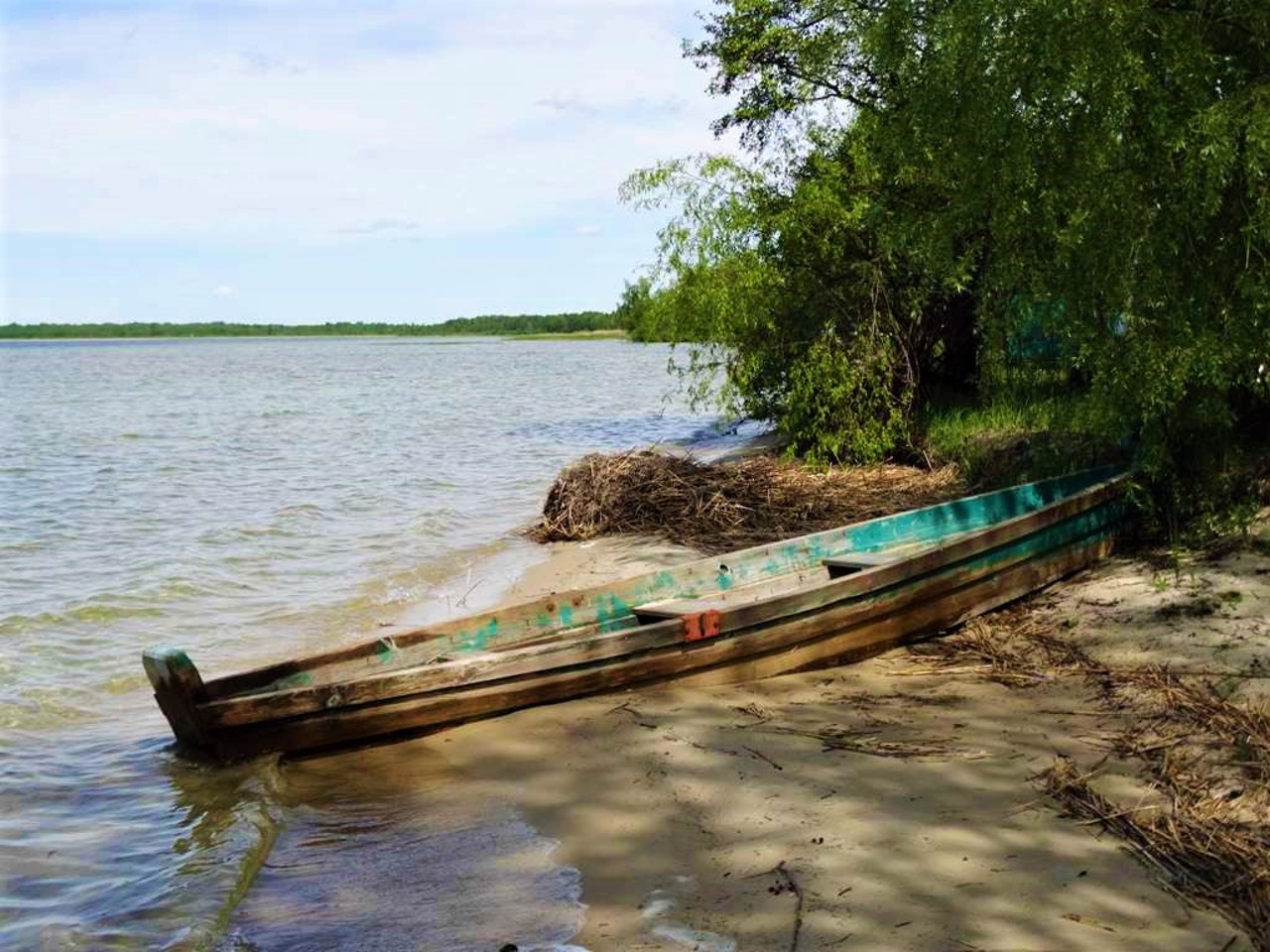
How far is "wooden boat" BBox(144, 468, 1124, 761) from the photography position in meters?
5.97

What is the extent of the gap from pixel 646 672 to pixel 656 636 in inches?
9.1

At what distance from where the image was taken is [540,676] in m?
6.39

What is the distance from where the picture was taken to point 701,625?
6.64 m

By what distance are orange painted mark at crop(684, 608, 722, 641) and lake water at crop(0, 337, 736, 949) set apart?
1.62 meters

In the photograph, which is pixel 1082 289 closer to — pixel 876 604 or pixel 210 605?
pixel 876 604

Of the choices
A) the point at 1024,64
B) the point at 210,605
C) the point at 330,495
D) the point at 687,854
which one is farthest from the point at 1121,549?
the point at 330,495

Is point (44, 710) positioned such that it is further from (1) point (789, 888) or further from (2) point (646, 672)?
(1) point (789, 888)

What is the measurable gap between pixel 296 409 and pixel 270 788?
104 ft

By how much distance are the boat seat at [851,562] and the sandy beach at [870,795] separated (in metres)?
0.65

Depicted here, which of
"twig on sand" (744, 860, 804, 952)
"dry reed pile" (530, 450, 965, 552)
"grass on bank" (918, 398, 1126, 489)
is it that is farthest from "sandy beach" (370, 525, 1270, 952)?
"dry reed pile" (530, 450, 965, 552)

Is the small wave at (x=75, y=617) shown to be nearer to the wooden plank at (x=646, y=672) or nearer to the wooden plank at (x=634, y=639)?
the wooden plank at (x=646, y=672)

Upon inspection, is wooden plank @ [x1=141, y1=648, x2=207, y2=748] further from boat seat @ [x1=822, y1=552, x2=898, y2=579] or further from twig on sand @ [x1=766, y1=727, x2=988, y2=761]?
boat seat @ [x1=822, y1=552, x2=898, y2=579]

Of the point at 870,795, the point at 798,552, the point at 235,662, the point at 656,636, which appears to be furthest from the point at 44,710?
the point at 870,795

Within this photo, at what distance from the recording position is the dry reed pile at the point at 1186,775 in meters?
3.98
